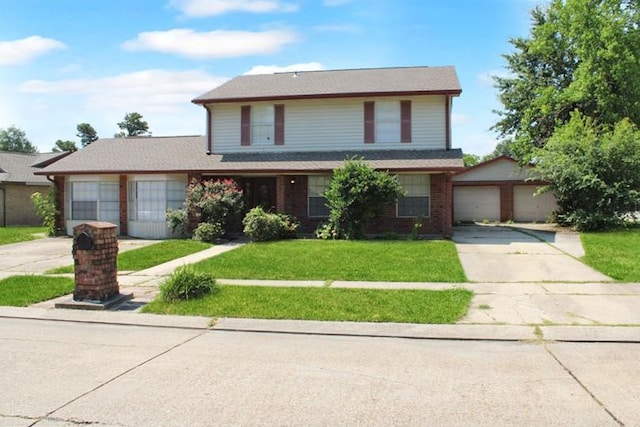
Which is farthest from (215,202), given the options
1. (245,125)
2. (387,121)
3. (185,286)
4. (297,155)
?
(185,286)

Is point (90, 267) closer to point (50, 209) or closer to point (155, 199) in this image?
point (155, 199)

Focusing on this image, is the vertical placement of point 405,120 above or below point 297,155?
above

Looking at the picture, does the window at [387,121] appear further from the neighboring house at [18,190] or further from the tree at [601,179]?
Answer: the neighboring house at [18,190]

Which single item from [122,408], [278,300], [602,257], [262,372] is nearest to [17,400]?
[122,408]

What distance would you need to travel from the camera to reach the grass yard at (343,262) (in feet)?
35.7

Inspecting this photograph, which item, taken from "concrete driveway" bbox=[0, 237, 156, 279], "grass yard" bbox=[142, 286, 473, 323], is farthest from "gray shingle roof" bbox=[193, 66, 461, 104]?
"grass yard" bbox=[142, 286, 473, 323]

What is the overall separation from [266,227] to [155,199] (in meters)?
5.62

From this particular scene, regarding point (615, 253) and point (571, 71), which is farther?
point (571, 71)

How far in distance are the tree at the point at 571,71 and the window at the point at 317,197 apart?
1228 cm

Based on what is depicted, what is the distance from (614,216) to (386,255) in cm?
1105

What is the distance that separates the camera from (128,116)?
82875mm

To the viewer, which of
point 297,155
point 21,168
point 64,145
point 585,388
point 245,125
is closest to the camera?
point 585,388

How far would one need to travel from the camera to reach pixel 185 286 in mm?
8805

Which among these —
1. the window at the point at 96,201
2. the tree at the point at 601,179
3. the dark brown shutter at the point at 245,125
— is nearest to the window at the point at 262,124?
the dark brown shutter at the point at 245,125
